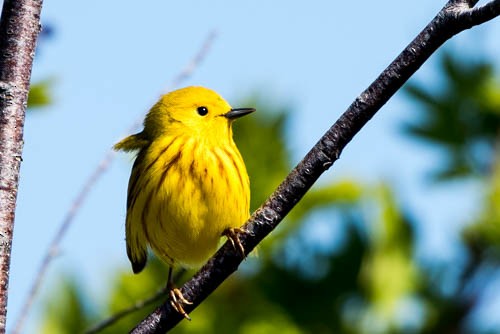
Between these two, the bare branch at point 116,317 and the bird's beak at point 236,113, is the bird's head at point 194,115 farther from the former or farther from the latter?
the bare branch at point 116,317

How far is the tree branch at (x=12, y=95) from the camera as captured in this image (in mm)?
2385

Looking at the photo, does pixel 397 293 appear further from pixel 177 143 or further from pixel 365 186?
pixel 177 143

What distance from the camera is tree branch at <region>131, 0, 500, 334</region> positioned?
7.07ft

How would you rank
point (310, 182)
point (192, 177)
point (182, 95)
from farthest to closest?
point (182, 95)
point (192, 177)
point (310, 182)

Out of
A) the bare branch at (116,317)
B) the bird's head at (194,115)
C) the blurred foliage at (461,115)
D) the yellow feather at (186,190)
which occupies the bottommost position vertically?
the bare branch at (116,317)

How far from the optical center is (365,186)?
14.0 ft

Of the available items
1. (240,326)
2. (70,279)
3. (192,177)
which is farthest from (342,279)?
(70,279)

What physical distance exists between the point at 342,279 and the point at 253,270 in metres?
0.41

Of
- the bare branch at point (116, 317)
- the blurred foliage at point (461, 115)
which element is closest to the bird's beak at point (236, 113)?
the blurred foliage at point (461, 115)

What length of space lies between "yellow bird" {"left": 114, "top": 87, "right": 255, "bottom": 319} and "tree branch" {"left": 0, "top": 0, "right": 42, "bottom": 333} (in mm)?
1457

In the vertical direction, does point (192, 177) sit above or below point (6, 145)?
above

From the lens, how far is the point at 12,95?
2.45 m

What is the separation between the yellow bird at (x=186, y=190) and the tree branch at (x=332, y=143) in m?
1.12

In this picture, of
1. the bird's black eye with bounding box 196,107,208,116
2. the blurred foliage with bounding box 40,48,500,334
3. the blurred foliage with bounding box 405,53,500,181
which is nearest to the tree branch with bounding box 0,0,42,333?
the blurred foliage with bounding box 40,48,500,334
